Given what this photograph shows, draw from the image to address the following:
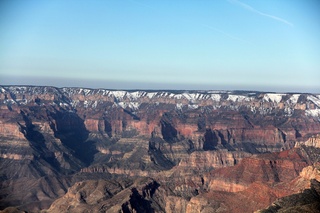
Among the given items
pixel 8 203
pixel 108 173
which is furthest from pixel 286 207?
pixel 108 173

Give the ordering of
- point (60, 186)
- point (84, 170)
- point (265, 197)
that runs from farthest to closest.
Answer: point (84, 170) < point (60, 186) < point (265, 197)

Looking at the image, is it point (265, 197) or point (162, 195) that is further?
point (162, 195)

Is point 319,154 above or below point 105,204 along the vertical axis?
above

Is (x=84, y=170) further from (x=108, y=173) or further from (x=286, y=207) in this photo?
(x=286, y=207)

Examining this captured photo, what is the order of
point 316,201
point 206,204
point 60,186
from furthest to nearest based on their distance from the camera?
point 60,186 < point 206,204 < point 316,201

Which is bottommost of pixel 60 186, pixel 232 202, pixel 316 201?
pixel 60 186

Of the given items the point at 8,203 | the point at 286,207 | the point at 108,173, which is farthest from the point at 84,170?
the point at 286,207

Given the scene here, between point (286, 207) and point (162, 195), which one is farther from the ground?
point (286, 207)

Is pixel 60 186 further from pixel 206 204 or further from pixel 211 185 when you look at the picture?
pixel 206 204

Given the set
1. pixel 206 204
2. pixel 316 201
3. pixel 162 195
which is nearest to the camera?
pixel 316 201
